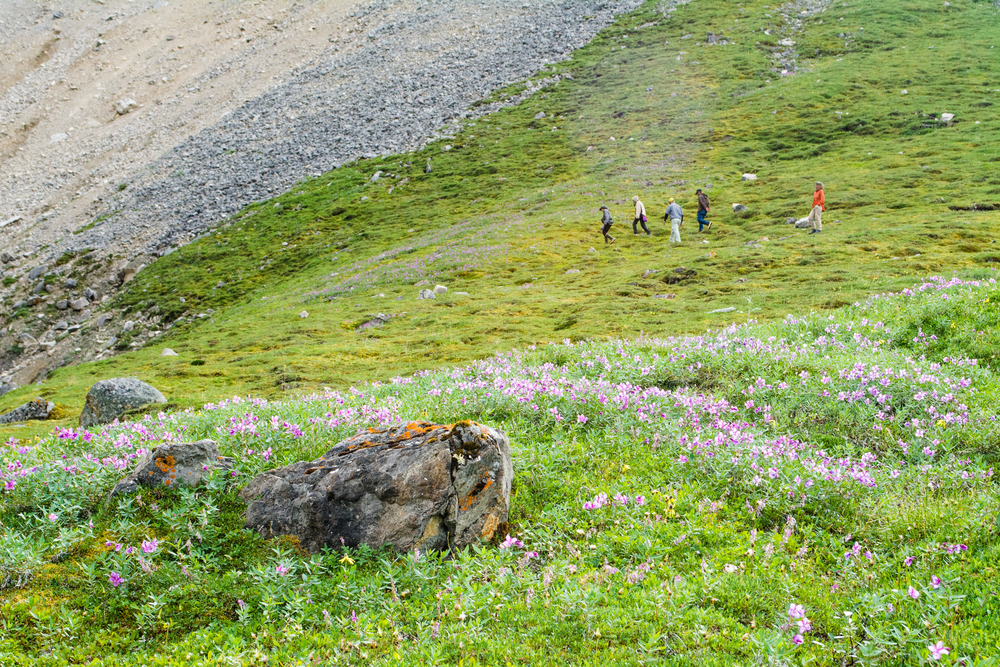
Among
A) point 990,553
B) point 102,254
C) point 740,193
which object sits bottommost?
point 740,193

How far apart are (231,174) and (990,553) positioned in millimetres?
68632

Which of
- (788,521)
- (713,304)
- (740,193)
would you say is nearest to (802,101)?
(740,193)

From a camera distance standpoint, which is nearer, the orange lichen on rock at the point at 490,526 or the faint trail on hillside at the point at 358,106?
the orange lichen on rock at the point at 490,526

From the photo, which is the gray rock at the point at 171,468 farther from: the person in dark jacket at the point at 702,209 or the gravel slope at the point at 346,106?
the gravel slope at the point at 346,106

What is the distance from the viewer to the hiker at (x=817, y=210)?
32.2 m

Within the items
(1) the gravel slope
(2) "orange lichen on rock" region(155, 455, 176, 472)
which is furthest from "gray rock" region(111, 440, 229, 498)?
(1) the gravel slope

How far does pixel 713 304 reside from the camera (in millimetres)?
23047

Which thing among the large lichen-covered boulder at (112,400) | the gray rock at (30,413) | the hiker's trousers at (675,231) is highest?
the large lichen-covered boulder at (112,400)

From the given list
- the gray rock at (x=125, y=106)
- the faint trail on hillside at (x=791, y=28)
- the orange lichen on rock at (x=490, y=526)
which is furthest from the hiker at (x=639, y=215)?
the gray rock at (x=125, y=106)

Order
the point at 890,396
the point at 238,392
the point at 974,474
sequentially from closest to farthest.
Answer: the point at 974,474 → the point at 890,396 → the point at 238,392

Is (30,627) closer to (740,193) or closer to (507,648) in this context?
(507,648)

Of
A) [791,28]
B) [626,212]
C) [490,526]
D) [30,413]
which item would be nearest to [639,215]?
[626,212]

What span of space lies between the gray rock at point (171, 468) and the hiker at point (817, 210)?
109ft

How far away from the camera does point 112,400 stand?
17781 millimetres
